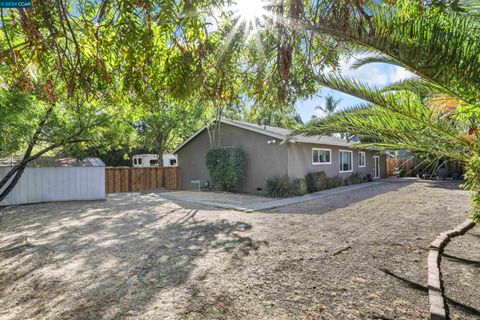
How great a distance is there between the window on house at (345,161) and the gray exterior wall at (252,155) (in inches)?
277

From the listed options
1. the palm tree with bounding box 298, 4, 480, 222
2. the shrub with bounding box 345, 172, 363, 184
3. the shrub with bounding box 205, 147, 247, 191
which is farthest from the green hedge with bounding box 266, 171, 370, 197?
the palm tree with bounding box 298, 4, 480, 222

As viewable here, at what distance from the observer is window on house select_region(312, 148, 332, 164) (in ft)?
55.9

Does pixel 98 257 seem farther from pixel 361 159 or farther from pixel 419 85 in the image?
pixel 361 159

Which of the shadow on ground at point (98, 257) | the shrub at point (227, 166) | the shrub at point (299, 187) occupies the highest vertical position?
the shrub at point (227, 166)

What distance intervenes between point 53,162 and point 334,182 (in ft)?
49.3

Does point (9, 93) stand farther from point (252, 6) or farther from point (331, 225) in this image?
point (331, 225)

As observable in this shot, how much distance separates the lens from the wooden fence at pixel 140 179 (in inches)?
737

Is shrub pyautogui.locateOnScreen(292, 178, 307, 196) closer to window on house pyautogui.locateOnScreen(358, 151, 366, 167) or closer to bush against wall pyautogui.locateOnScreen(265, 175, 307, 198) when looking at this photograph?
bush against wall pyautogui.locateOnScreen(265, 175, 307, 198)

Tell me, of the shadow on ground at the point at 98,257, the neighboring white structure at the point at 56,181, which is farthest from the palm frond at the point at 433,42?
the neighboring white structure at the point at 56,181

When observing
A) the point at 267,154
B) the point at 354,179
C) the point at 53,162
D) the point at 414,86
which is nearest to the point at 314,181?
the point at 267,154

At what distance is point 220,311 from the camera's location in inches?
126

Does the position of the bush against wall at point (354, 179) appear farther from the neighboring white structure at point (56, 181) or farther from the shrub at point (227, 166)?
the neighboring white structure at point (56, 181)

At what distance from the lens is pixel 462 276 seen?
393 centimetres

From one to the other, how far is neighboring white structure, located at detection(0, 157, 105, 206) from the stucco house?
6834mm
